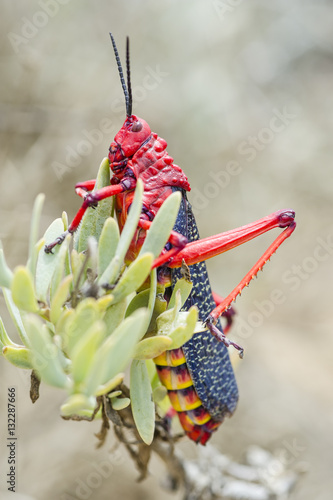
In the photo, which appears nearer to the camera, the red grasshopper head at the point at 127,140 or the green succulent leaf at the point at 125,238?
the green succulent leaf at the point at 125,238

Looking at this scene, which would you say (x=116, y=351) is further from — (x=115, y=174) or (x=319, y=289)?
(x=319, y=289)

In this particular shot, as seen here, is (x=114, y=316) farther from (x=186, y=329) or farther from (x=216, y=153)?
(x=216, y=153)

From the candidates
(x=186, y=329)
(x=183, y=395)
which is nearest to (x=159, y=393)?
(x=183, y=395)

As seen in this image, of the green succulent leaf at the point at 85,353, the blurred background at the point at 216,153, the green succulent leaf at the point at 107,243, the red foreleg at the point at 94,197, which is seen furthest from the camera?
the blurred background at the point at 216,153

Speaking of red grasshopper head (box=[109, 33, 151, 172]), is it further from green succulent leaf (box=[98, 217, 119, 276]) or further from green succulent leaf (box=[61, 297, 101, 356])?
green succulent leaf (box=[61, 297, 101, 356])

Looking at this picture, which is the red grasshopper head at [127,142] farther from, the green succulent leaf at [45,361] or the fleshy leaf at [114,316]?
the green succulent leaf at [45,361]

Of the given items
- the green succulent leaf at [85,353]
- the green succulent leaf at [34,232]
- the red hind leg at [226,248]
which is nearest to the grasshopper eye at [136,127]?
the red hind leg at [226,248]
